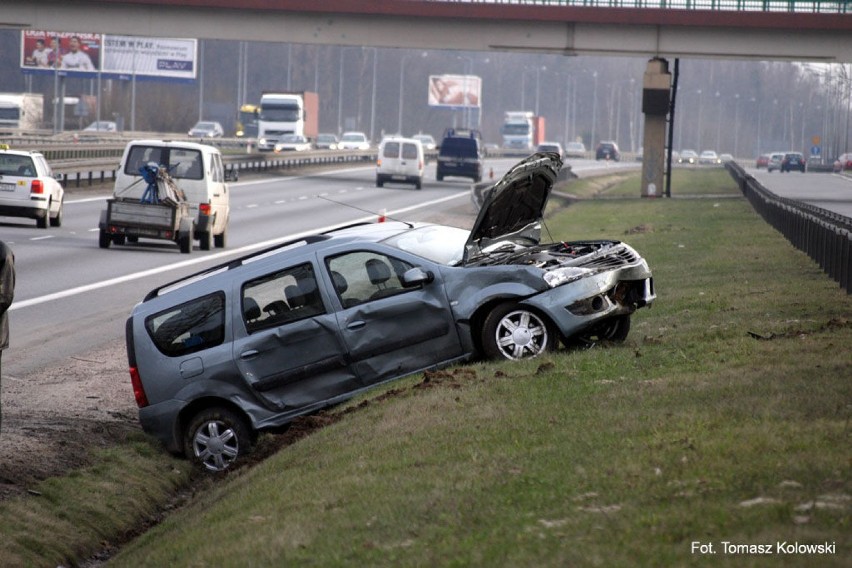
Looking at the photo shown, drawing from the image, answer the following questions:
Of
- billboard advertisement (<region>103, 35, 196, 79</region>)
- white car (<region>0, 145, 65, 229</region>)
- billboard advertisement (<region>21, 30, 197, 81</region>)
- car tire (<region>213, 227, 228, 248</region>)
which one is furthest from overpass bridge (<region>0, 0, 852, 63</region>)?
billboard advertisement (<region>103, 35, 196, 79</region>)

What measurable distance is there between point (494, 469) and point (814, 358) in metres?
3.29

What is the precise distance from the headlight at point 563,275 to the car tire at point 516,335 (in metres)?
0.27

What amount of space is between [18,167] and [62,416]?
20788mm

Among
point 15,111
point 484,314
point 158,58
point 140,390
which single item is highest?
point 158,58

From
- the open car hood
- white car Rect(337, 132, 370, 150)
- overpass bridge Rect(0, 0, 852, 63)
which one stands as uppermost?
overpass bridge Rect(0, 0, 852, 63)

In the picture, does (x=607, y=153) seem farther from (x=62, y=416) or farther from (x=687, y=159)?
(x=62, y=416)

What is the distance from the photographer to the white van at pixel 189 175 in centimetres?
2656

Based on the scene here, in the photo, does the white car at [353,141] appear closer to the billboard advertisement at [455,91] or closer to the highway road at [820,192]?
the billboard advertisement at [455,91]

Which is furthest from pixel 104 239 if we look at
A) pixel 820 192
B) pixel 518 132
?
pixel 518 132

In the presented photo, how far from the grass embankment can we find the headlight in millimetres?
548

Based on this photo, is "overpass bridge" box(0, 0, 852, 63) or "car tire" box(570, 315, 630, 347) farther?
"overpass bridge" box(0, 0, 852, 63)

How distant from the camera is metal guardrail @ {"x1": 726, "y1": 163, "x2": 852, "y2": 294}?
51.6 feet

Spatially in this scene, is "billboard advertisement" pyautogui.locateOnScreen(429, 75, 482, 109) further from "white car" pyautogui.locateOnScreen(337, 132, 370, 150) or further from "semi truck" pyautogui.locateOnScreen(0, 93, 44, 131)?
"semi truck" pyautogui.locateOnScreen(0, 93, 44, 131)

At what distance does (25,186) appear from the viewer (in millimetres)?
31531
